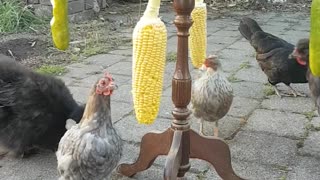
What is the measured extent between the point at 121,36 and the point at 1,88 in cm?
330

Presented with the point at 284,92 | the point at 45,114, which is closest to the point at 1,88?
the point at 45,114

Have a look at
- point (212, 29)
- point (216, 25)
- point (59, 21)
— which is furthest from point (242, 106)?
point (216, 25)

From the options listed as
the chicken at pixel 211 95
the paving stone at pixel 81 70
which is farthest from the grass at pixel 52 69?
the chicken at pixel 211 95

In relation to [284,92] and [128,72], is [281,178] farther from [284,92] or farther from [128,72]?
[128,72]

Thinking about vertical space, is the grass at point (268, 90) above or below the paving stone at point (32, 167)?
above

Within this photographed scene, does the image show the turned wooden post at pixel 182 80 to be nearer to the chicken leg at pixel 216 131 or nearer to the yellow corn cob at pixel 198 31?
the yellow corn cob at pixel 198 31

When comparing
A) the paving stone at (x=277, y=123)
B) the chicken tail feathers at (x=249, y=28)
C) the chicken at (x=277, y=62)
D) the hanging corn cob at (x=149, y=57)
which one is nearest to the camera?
the hanging corn cob at (x=149, y=57)

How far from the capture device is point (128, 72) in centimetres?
426

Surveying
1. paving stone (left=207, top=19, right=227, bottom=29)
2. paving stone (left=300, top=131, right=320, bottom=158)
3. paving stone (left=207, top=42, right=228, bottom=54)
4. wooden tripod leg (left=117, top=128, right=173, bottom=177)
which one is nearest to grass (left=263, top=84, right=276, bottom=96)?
paving stone (left=300, top=131, right=320, bottom=158)

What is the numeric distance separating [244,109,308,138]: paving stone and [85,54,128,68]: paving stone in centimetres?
168

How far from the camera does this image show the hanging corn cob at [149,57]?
203cm

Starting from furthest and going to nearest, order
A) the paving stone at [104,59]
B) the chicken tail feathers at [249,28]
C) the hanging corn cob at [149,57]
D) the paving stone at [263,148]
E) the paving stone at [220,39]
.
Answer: the paving stone at [220,39], the paving stone at [104,59], the chicken tail feathers at [249,28], the paving stone at [263,148], the hanging corn cob at [149,57]

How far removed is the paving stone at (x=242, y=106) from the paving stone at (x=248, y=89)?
101mm

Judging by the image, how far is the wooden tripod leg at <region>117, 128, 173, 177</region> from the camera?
2338 mm
